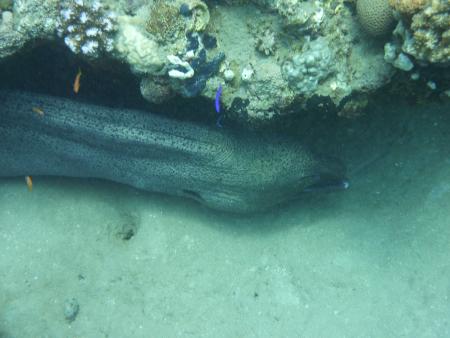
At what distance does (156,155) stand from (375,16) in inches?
108

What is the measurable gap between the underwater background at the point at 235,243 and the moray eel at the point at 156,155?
0.13 m

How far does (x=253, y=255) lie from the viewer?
16.5ft

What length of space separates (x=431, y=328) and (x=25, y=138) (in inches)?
218

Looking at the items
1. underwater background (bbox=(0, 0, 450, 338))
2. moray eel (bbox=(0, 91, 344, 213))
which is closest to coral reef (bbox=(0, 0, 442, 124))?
underwater background (bbox=(0, 0, 450, 338))

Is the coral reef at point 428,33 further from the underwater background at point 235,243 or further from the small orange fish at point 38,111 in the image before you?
the small orange fish at point 38,111

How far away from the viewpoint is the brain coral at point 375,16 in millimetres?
3104

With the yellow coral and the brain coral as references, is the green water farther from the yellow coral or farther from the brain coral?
the yellow coral

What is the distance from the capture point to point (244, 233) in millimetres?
5156

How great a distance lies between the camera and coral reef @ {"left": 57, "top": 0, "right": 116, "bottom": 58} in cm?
308

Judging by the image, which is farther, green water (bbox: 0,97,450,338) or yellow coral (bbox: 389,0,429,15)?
green water (bbox: 0,97,450,338)

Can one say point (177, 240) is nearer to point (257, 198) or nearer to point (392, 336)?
point (257, 198)

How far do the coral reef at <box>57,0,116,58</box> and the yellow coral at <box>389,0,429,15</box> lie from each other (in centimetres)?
237

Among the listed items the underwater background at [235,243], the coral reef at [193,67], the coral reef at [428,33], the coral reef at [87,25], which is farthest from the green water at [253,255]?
the coral reef at [87,25]

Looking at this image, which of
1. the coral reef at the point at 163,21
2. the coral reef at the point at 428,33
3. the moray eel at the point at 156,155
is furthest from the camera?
the moray eel at the point at 156,155
